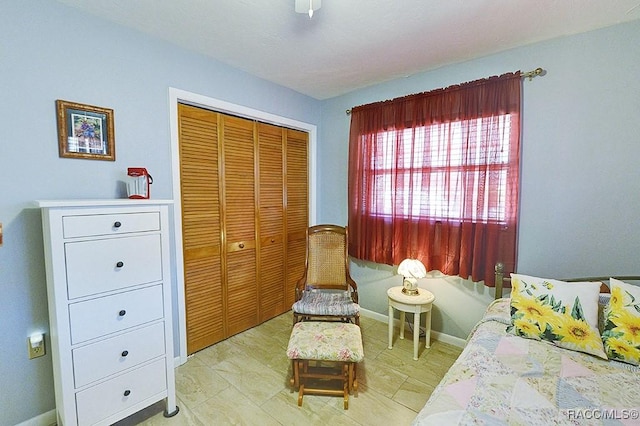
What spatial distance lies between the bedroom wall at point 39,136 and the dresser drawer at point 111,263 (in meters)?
0.47

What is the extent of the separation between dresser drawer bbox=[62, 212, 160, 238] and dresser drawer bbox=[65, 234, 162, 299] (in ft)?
0.15

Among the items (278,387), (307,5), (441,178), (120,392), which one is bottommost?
(278,387)

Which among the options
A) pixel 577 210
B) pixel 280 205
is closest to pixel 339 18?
pixel 280 205

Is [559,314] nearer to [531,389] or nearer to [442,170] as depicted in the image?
[531,389]

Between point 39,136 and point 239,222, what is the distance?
146 cm

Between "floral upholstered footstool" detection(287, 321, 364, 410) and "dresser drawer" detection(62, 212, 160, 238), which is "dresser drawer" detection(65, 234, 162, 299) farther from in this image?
"floral upholstered footstool" detection(287, 321, 364, 410)

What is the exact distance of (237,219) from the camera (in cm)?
260

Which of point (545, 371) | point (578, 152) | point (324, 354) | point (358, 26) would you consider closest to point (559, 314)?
point (545, 371)

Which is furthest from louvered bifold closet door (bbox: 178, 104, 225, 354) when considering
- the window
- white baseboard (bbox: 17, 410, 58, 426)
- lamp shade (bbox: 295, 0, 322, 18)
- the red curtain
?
the window

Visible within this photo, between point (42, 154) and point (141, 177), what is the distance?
1.62ft

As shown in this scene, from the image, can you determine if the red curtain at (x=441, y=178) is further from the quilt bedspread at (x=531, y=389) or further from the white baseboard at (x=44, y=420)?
the white baseboard at (x=44, y=420)

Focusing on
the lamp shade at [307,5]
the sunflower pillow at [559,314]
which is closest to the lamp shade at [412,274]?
the sunflower pillow at [559,314]

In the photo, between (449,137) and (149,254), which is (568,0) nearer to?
(449,137)

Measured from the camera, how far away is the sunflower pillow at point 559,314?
1428mm
